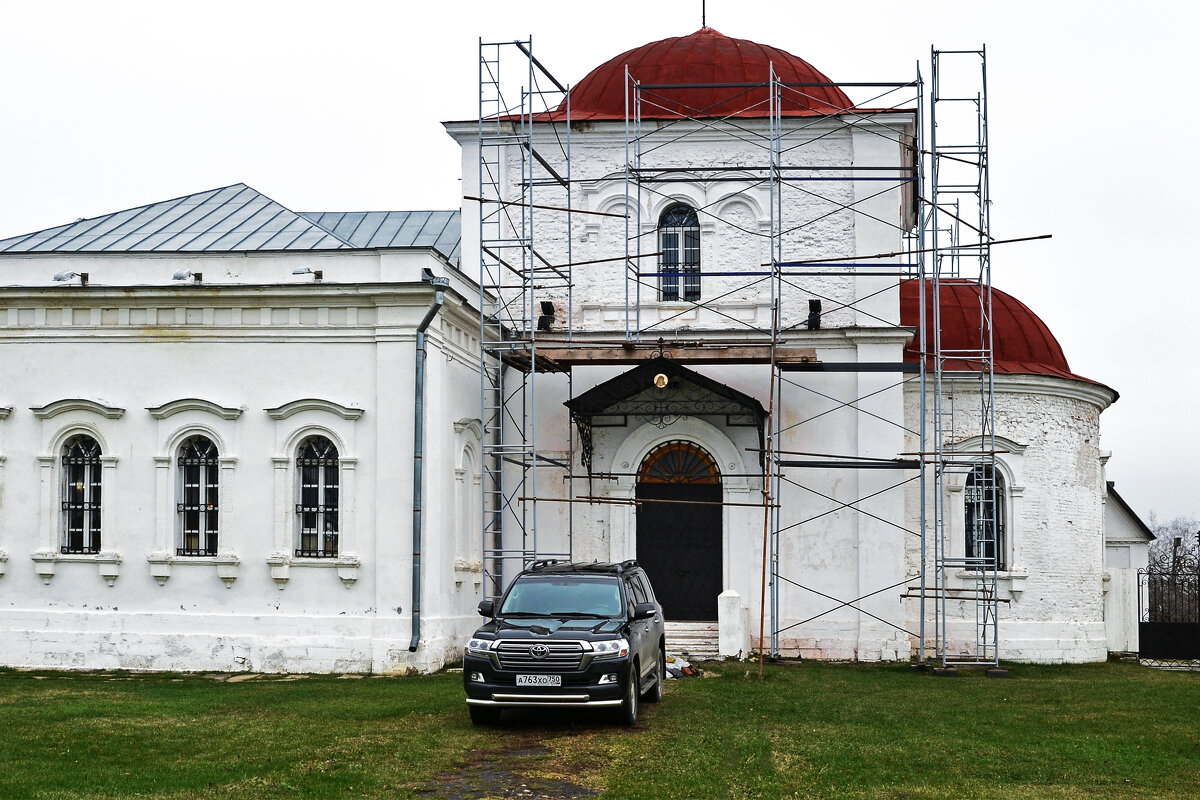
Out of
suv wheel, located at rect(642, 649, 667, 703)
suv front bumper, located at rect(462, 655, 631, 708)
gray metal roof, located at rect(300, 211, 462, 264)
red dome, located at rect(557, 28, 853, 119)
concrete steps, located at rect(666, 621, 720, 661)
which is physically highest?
red dome, located at rect(557, 28, 853, 119)

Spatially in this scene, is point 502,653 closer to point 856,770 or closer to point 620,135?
point 856,770

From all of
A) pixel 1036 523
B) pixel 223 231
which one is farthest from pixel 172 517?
pixel 1036 523

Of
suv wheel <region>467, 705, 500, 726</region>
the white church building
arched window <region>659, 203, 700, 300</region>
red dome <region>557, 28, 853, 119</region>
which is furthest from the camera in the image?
red dome <region>557, 28, 853, 119</region>

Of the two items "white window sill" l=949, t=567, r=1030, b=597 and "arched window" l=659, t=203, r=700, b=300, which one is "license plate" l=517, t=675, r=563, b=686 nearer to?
"arched window" l=659, t=203, r=700, b=300

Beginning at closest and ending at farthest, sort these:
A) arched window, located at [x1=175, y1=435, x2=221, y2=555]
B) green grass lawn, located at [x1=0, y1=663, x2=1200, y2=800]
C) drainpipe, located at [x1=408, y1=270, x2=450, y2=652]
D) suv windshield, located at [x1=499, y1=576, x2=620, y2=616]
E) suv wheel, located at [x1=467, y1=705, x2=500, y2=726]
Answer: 1. green grass lawn, located at [x1=0, y1=663, x2=1200, y2=800]
2. suv wheel, located at [x1=467, y1=705, x2=500, y2=726]
3. suv windshield, located at [x1=499, y1=576, x2=620, y2=616]
4. drainpipe, located at [x1=408, y1=270, x2=450, y2=652]
5. arched window, located at [x1=175, y1=435, x2=221, y2=555]

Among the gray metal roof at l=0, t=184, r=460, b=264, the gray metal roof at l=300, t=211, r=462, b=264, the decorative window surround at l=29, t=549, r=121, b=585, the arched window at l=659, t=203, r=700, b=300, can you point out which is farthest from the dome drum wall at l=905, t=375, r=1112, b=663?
the decorative window surround at l=29, t=549, r=121, b=585

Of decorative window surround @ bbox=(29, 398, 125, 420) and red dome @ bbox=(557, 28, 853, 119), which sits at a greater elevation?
red dome @ bbox=(557, 28, 853, 119)

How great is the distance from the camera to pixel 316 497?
810 inches

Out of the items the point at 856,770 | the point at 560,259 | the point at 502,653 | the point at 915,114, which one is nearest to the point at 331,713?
the point at 502,653

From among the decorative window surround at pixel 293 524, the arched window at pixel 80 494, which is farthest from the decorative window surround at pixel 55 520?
the decorative window surround at pixel 293 524

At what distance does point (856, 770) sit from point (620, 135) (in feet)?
48.4

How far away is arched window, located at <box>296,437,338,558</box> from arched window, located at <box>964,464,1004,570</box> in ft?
36.4

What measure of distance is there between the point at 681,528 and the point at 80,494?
9.76 meters

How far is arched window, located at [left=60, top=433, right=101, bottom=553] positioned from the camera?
20.9 meters
